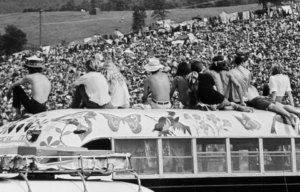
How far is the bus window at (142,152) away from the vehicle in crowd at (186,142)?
0.01 metres

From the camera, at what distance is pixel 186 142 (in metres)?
13.3

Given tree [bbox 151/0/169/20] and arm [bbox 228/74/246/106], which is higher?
arm [bbox 228/74/246/106]

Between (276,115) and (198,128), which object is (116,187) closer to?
(198,128)

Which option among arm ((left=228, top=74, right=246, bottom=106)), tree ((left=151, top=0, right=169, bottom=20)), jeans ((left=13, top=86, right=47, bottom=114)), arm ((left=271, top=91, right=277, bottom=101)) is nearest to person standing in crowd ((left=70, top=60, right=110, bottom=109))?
jeans ((left=13, top=86, right=47, bottom=114))

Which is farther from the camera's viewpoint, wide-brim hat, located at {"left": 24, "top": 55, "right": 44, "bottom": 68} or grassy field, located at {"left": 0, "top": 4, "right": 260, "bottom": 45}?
grassy field, located at {"left": 0, "top": 4, "right": 260, "bottom": 45}

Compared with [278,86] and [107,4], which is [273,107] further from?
[107,4]

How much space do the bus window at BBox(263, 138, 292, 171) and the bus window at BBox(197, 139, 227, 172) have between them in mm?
717

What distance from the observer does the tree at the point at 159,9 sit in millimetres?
72188

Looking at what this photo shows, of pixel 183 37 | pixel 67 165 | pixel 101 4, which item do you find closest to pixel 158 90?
pixel 67 165

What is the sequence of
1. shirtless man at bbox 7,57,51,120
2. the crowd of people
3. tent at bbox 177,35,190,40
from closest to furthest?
shirtless man at bbox 7,57,51,120 → the crowd of people → tent at bbox 177,35,190,40

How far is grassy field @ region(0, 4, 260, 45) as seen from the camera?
70.3 meters

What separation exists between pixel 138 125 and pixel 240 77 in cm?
235

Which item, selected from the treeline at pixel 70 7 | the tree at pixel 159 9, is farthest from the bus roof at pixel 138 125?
the treeline at pixel 70 7

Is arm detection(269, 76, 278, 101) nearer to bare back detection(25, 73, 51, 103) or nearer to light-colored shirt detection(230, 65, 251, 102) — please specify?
light-colored shirt detection(230, 65, 251, 102)
